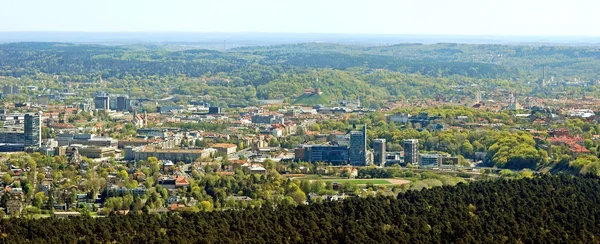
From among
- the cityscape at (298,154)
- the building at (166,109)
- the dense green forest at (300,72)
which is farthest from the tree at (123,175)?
the dense green forest at (300,72)

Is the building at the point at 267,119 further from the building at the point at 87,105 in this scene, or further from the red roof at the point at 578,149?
the red roof at the point at 578,149

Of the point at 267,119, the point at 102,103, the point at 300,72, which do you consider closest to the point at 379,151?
the point at 267,119

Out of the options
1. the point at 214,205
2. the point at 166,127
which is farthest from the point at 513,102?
the point at 214,205

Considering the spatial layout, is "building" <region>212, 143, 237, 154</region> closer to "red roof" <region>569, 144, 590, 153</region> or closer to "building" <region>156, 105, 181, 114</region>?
"red roof" <region>569, 144, 590, 153</region>

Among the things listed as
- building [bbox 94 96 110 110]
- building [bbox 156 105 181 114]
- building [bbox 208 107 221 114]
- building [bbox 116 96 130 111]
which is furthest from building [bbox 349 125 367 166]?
building [bbox 94 96 110 110]

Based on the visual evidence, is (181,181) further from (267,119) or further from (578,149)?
(267,119)

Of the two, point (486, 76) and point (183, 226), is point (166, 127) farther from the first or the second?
point (486, 76)
